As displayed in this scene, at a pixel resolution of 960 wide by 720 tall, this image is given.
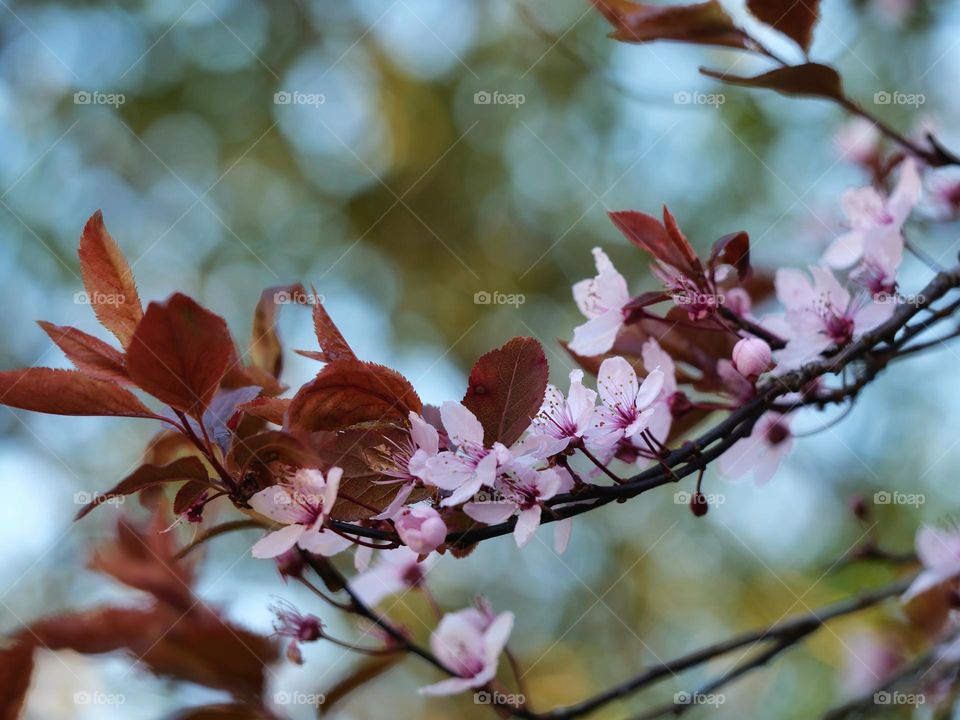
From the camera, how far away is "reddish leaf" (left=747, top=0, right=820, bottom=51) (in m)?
1.08

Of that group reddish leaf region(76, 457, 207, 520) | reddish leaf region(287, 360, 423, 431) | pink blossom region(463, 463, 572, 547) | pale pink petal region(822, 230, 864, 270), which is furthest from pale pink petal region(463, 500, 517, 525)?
pale pink petal region(822, 230, 864, 270)

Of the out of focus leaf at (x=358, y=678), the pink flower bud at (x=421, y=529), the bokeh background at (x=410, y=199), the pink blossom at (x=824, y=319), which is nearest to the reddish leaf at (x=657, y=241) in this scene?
the pink blossom at (x=824, y=319)

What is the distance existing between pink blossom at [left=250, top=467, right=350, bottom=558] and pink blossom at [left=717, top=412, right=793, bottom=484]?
0.51m

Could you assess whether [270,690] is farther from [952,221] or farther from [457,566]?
[457,566]

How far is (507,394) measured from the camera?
85 cm

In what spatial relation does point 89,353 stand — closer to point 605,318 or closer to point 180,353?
point 180,353

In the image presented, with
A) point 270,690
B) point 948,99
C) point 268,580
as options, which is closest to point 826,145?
point 948,99

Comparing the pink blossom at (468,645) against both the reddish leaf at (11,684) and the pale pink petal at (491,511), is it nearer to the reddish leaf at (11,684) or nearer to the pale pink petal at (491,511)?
the pale pink petal at (491,511)

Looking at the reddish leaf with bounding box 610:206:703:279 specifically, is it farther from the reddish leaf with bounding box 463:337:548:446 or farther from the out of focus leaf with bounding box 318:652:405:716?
the out of focus leaf with bounding box 318:652:405:716

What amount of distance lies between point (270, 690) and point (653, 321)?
0.66 metres

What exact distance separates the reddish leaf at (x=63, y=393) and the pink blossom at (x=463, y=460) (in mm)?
264

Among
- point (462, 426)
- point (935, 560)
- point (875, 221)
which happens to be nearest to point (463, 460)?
point (462, 426)

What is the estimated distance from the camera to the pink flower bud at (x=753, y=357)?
89cm

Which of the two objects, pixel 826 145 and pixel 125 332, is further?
pixel 826 145
